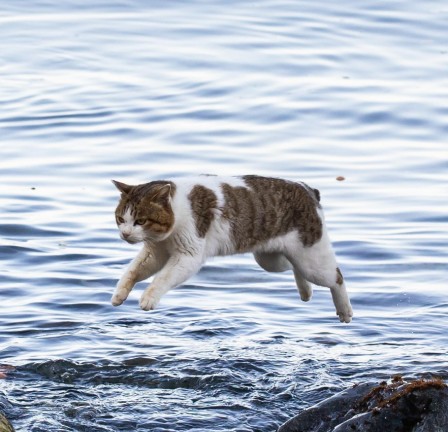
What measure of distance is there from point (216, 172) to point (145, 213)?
7265mm

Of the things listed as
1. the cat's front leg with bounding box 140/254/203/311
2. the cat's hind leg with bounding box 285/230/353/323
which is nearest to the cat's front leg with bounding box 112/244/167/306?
the cat's front leg with bounding box 140/254/203/311

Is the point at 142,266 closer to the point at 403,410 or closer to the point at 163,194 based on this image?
the point at 163,194

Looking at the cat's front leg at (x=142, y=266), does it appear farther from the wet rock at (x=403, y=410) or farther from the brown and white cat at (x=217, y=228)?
the wet rock at (x=403, y=410)

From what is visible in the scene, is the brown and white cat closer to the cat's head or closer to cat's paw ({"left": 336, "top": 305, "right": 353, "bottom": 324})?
the cat's head

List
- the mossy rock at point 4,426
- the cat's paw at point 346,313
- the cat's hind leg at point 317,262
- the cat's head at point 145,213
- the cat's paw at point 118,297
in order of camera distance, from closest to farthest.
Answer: the mossy rock at point 4,426 → the cat's head at point 145,213 → the cat's paw at point 118,297 → the cat's hind leg at point 317,262 → the cat's paw at point 346,313

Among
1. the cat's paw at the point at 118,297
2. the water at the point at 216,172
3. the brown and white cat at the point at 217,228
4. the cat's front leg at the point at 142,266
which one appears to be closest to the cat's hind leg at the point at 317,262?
the brown and white cat at the point at 217,228

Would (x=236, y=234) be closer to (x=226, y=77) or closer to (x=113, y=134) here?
(x=113, y=134)

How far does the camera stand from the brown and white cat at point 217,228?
943cm

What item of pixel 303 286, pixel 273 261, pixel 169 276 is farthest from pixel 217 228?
pixel 303 286

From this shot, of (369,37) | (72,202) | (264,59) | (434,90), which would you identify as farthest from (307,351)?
(369,37)

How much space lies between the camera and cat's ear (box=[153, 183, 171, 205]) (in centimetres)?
939

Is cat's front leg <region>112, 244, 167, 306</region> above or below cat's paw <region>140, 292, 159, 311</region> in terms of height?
above

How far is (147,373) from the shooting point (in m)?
11.1

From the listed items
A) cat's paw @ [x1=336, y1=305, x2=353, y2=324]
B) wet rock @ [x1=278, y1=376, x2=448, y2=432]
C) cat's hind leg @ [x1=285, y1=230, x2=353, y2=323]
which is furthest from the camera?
cat's paw @ [x1=336, y1=305, x2=353, y2=324]
